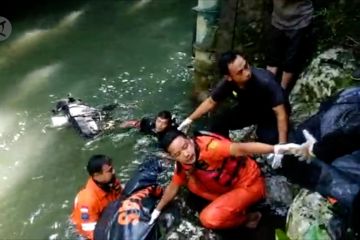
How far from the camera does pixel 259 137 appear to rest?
5.64 m

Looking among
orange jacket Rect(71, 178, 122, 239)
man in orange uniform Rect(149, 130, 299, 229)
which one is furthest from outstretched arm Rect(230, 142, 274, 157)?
orange jacket Rect(71, 178, 122, 239)

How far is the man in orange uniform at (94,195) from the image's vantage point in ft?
16.3

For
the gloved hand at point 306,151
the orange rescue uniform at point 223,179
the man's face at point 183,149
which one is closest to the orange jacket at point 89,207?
the orange rescue uniform at point 223,179

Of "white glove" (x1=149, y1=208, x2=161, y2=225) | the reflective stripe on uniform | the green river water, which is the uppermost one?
"white glove" (x1=149, y1=208, x2=161, y2=225)

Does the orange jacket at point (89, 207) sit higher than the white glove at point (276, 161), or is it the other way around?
the white glove at point (276, 161)

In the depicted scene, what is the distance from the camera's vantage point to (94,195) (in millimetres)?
5121

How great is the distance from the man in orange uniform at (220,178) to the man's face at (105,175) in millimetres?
515

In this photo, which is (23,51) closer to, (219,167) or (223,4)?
(223,4)

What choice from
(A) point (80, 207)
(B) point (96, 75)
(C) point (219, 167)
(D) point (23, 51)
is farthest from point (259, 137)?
(D) point (23, 51)

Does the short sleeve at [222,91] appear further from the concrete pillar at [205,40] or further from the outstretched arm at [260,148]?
the concrete pillar at [205,40]

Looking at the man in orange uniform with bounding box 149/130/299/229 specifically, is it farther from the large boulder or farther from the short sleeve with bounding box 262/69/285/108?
the large boulder

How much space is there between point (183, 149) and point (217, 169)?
0.46m

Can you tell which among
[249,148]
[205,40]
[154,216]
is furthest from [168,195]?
[205,40]

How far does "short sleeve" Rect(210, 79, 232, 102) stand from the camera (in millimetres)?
5312
